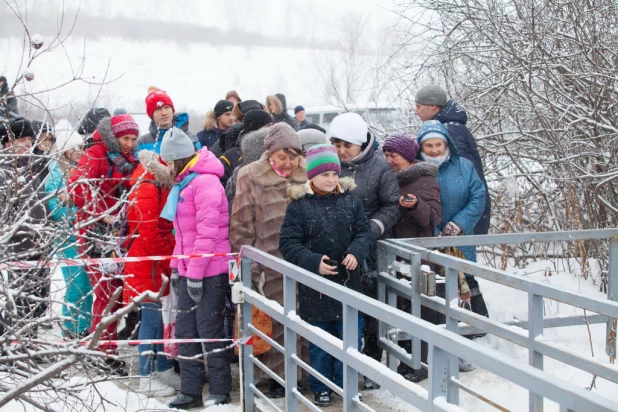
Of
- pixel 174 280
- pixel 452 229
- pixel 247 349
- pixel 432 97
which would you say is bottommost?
pixel 247 349

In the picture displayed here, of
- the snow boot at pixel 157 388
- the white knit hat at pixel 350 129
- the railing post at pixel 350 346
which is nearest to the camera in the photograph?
the railing post at pixel 350 346

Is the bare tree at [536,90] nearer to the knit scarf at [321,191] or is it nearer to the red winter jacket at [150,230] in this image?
the knit scarf at [321,191]

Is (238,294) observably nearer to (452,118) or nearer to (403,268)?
(403,268)

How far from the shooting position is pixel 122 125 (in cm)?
609

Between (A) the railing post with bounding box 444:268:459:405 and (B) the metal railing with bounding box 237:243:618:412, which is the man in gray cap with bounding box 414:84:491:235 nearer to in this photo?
(B) the metal railing with bounding box 237:243:618:412

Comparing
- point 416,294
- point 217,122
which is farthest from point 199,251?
point 217,122

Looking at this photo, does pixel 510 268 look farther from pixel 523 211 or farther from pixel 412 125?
pixel 412 125

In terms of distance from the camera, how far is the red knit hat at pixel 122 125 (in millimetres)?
6074

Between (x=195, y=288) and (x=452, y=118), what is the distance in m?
2.49

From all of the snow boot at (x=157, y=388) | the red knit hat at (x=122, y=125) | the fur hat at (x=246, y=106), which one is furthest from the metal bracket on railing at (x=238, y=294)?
the fur hat at (x=246, y=106)

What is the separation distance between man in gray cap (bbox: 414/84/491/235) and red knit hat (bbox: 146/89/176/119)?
6.79ft

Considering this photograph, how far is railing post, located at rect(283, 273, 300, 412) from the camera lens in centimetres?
393

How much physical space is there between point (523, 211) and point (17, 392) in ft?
24.8

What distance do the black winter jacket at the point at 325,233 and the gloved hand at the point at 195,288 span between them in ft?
2.27
